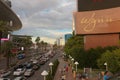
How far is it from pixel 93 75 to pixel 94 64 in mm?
19307

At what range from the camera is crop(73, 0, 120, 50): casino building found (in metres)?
56.4

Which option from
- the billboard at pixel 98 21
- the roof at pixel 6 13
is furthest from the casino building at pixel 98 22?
the roof at pixel 6 13

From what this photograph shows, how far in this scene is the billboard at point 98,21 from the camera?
55.9m

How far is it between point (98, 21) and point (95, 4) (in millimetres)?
4008

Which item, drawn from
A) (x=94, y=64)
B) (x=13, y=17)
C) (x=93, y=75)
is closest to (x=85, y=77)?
(x=93, y=75)

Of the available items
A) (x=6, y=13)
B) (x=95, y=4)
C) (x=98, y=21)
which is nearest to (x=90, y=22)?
(x=98, y=21)

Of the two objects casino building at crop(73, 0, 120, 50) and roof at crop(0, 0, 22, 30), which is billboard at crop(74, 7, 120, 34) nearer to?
casino building at crop(73, 0, 120, 50)

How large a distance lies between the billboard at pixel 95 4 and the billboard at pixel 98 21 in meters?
1.16

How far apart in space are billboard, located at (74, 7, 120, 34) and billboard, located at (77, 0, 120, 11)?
3.81 feet

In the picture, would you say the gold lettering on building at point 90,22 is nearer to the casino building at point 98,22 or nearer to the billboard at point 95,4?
the casino building at point 98,22

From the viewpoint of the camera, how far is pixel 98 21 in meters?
59.0

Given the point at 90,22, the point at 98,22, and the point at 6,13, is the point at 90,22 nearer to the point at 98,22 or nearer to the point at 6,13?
the point at 98,22

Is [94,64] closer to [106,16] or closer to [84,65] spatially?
[84,65]

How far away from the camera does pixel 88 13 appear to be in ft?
196
